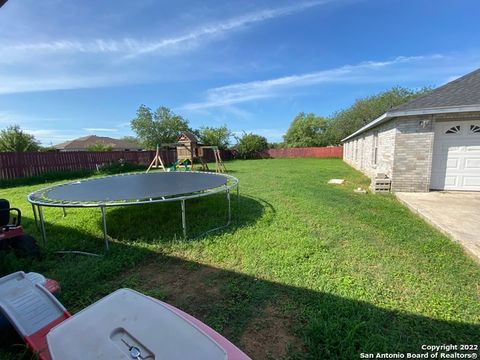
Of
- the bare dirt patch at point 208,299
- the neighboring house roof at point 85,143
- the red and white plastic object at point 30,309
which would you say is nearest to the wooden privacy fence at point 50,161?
the bare dirt patch at point 208,299

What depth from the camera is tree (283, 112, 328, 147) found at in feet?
122

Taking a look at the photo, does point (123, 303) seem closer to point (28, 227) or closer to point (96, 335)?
point (96, 335)

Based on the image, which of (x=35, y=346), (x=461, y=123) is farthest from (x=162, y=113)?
(x=35, y=346)

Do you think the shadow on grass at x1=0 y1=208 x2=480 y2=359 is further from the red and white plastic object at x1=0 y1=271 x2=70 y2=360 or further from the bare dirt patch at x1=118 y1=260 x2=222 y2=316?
the red and white plastic object at x1=0 y1=271 x2=70 y2=360

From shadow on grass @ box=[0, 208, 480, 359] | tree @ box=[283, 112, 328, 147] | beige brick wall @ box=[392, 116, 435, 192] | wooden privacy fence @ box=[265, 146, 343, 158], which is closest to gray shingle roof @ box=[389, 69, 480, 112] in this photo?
beige brick wall @ box=[392, 116, 435, 192]

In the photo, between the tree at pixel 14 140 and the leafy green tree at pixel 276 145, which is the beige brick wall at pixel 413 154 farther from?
the leafy green tree at pixel 276 145

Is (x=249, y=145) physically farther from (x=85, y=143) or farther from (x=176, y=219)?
(x=85, y=143)

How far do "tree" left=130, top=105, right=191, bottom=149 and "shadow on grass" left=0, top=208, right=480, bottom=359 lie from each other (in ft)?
83.7

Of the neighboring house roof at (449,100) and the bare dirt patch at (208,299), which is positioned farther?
the neighboring house roof at (449,100)

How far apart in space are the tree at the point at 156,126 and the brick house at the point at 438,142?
80.0ft

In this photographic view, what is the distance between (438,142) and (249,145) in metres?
22.0

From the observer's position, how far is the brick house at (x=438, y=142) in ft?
19.5

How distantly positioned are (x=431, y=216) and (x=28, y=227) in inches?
297

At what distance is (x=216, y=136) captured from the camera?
2658 cm
